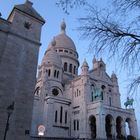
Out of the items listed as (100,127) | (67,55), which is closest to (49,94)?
(100,127)

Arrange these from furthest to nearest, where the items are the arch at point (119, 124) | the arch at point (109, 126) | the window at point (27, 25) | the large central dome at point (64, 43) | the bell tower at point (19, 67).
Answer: the large central dome at point (64, 43) < the arch at point (119, 124) < the arch at point (109, 126) < the window at point (27, 25) < the bell tower at point (19, 67)

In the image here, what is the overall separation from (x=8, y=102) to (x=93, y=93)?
2627 cm

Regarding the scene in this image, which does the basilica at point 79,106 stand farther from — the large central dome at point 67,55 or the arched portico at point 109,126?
the large central dome at point 67,55

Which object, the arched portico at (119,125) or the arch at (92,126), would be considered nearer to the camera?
the arch at (92,126)

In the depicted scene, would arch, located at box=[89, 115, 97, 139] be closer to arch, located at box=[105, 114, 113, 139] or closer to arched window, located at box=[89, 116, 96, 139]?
arched window, located at box=[89, 116, 96, 139]

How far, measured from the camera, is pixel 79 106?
37.6 meters

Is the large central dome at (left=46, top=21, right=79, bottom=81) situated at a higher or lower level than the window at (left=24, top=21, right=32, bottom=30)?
higher

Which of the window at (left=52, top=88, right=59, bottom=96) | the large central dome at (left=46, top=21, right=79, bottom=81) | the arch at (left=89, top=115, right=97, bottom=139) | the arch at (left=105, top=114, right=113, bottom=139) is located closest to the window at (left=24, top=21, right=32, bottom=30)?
the arch at (left=89, top=115, right=97, bottom=139)

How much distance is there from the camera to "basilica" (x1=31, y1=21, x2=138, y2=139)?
33.6 metres

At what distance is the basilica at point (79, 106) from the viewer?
110 feet

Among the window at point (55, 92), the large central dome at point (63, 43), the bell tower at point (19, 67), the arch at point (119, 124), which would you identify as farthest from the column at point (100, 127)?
the large central dome at point (63, 43)

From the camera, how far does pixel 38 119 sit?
116 ft

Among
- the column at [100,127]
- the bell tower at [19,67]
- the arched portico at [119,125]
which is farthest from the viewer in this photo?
the arched portico at [119,125]

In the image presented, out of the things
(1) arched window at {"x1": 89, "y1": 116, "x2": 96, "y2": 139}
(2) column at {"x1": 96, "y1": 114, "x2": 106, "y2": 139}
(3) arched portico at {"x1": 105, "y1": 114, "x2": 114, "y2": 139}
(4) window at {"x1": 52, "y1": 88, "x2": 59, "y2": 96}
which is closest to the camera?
(2) column at {"x1": 96, "y1": 114, "x2": 106, "y2": 139}
